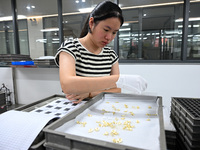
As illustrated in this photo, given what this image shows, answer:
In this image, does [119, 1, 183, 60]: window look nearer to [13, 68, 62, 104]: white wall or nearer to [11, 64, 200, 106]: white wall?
[11, 64, 200, 106]: white wall

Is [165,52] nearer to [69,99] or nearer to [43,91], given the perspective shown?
[69,99]

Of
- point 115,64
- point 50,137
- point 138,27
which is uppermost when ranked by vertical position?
point 138,27

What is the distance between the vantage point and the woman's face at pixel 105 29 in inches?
33.6

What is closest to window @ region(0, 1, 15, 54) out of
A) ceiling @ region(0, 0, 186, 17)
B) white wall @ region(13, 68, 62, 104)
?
ceiling @ region(0, 0, 186, 17)

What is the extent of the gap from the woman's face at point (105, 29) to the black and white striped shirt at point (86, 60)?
0.17 metres

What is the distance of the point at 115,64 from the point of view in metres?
1.30

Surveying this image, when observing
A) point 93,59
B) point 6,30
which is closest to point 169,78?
point 93,59

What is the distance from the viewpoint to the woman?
76 cm

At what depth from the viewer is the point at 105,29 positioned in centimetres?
87

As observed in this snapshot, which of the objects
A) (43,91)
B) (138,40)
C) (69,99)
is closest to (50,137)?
(69,99)

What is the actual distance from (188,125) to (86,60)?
79cm

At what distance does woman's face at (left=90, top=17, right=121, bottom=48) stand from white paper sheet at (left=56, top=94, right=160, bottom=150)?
16.3 inches

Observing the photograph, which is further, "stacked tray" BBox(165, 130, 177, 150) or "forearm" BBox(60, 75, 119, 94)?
"forearm" BBox(60, 75, 119, 94)

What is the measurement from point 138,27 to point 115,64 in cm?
163
